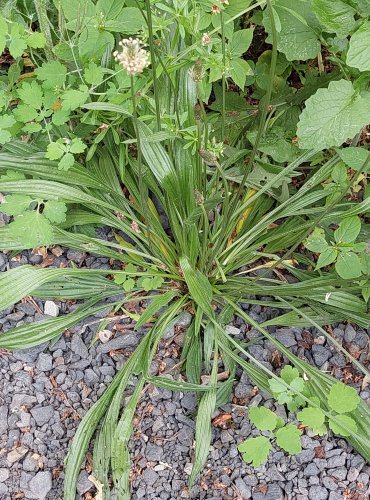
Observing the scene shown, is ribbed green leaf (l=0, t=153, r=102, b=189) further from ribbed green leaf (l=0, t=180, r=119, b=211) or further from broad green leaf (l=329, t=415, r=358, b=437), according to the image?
broad green leaf (l=329, t=415, r=358, b=437)

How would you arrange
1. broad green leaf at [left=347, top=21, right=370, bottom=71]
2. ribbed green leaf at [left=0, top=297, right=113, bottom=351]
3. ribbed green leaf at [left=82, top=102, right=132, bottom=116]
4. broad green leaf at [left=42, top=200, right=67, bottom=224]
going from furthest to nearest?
ribbed green leaf at [left=0, top=297, right=113, bottom=351] < broad green leaf at [left=42, top=200, right=67, bottom=224] < ribbed green leaf at [left=82, top=102, right=132, bottom=116] < broad green leaf at [left=347, top=21, right=370, bottom=71]

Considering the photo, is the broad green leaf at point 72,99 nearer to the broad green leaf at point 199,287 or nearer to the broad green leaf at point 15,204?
the broad green leaf at point 15,204

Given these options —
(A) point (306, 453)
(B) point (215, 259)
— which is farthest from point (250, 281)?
(A) point (306, 453)

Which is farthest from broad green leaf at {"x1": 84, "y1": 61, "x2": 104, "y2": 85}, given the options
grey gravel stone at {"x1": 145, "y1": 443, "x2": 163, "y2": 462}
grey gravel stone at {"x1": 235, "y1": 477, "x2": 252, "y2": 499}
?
grey gravel stone at {"x1": 235, "y1": 477, "x2": 252, "y2": 499}

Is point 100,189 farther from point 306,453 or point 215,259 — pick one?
point 306,453

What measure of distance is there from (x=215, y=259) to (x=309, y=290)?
265 mm

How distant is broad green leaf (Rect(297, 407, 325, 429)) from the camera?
5.16 ft

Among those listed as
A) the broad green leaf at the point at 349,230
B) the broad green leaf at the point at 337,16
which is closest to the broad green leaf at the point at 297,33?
the broad green leaf at the point at 337,16

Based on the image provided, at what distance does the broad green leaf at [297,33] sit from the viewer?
1.69m

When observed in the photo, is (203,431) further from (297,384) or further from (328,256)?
(328,256)

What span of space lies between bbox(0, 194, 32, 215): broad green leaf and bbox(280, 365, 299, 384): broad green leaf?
748 millimetres

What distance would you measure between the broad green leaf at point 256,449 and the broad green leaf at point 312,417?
10 cm

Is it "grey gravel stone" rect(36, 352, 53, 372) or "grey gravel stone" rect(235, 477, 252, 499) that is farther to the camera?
"grey gravel stone" rect(36, 352, 53, 372)

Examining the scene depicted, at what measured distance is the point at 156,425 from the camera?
68.5 inches
